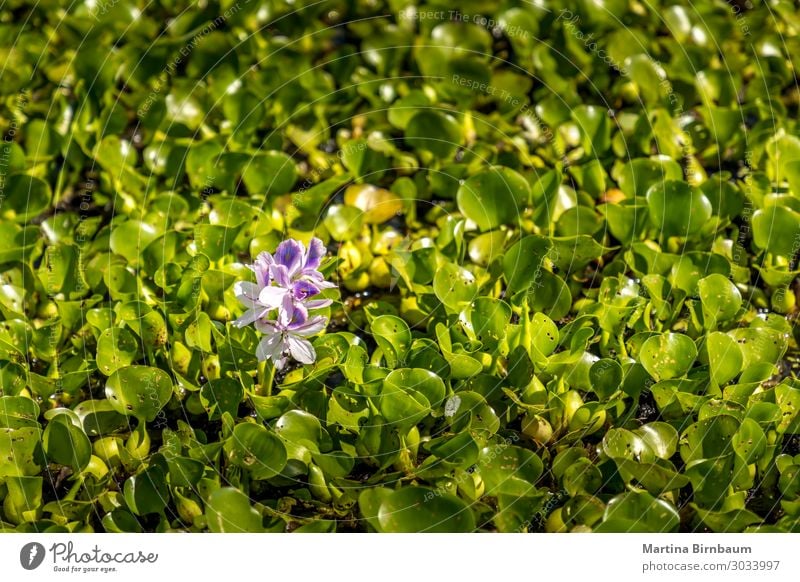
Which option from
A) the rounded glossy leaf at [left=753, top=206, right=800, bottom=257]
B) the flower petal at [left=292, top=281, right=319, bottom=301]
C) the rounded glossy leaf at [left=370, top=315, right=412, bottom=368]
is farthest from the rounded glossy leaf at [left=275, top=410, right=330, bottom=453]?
the rounded glossy leaf at [left=753, top=206, right=800, bottom=257]

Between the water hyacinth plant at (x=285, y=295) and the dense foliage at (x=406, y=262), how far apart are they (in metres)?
0.03

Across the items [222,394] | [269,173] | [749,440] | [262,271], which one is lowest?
[749,440]

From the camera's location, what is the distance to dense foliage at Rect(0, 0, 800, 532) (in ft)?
8.16

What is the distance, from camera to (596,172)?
11.2 ft

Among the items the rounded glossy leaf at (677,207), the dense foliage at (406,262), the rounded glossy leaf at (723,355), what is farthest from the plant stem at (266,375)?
the rounded glossy leaf at (677,207)

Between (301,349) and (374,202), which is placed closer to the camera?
(301,349)

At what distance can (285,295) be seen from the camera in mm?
2328

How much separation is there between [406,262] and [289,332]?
2.28 feet

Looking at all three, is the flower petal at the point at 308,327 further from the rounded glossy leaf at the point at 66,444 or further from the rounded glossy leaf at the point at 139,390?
the rounded glossy leaf at the point at 66,444

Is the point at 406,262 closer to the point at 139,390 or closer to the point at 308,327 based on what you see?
the point at 308,327

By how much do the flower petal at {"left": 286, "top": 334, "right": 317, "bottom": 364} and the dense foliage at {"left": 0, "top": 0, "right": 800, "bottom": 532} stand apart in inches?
0.5

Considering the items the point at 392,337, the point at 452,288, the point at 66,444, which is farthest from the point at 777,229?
the point at 66,444
